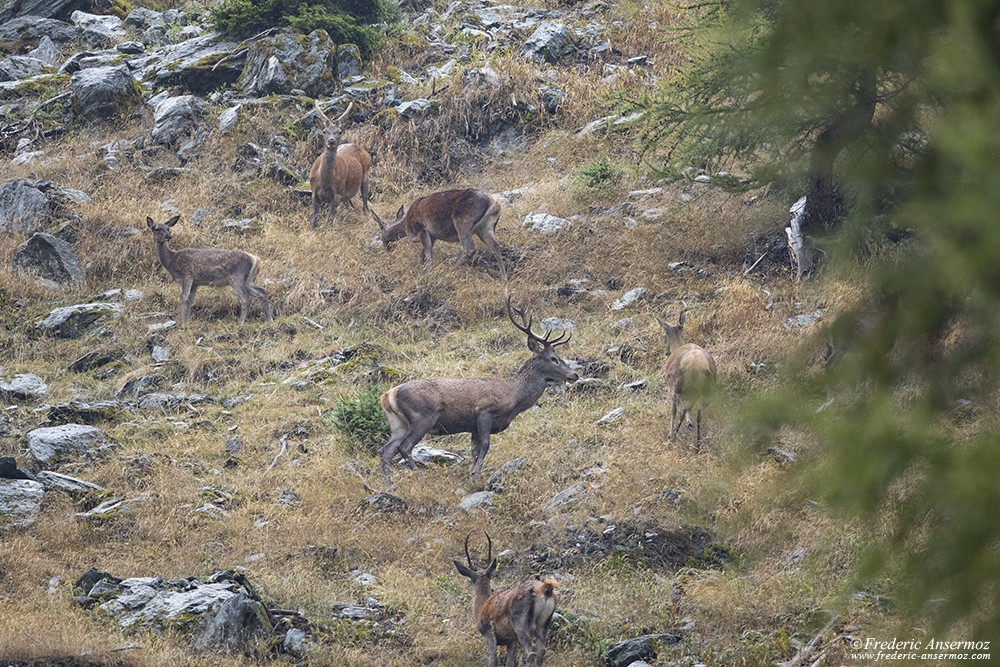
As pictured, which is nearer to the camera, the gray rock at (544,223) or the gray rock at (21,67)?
the gray rock at (544,223)

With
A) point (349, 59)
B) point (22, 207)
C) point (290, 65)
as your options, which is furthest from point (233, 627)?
point (349, 59)

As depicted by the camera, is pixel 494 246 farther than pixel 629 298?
Yes

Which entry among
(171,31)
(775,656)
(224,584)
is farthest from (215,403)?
(171,31)

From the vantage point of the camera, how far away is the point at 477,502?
967 centimetres

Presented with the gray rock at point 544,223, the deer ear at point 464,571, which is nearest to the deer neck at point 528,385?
the deer ear at point 464,571

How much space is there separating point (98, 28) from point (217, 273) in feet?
46.9

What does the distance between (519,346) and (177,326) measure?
16.7ft

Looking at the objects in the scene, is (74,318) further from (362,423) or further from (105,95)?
(105,95)

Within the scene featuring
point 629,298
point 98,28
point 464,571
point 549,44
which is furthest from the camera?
point 98,28

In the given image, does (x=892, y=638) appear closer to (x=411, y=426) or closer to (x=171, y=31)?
(x=411, y=426)

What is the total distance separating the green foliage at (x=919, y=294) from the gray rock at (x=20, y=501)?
27.1 ft

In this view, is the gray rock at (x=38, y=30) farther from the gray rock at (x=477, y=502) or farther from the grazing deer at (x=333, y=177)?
the gray rock at (x=477, y=502)

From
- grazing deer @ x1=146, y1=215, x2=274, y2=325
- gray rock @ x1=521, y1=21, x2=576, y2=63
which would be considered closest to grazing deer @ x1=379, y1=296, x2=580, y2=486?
grazing deer @ x1=146, y1=215, x2=274, y2=325

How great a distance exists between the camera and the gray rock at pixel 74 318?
14455mm
